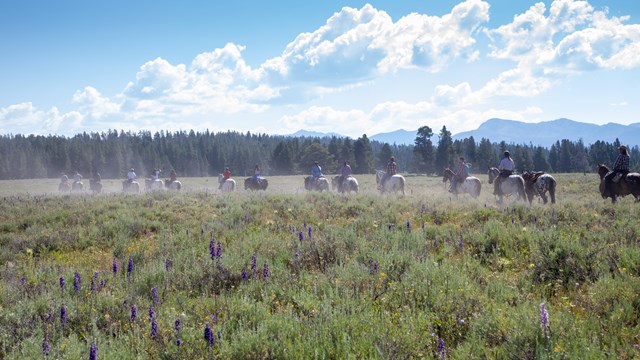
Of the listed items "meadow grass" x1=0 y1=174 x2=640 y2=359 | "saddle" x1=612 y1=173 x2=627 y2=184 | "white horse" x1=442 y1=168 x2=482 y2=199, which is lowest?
"meadow grass" x1=0 y1=174 x2=640 y2=359

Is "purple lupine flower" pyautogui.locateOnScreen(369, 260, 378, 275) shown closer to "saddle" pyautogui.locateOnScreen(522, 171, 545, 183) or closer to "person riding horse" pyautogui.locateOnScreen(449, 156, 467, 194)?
"saddle" pyautogui.locateOnScreen(522, 171, 545, 183)

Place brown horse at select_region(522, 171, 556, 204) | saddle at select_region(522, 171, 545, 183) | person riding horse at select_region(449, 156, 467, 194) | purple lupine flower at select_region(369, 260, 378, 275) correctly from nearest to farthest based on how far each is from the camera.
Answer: purple lupine flower at select_region(369, 260, 378, 275) → brown horse at select_region(522, 171, 556, 204) → saddle at select_region(522, 171, 545, 183) → person riding horse at select_region(449, 156, 467, 194)

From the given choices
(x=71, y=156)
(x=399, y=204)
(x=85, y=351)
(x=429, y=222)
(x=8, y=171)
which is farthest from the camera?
(x=71, y=156)

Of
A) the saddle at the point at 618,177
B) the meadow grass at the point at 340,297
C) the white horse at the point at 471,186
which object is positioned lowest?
the meadow grass at the point at 340,297

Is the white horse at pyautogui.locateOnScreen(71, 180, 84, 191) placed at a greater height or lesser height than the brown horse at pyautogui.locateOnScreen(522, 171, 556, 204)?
lesser

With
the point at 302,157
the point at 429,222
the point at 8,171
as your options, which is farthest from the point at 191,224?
the point at 8,171

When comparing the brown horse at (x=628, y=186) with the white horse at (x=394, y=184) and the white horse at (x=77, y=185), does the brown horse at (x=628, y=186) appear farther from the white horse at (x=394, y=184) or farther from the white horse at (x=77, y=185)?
the white horse at (x=77, y=185)

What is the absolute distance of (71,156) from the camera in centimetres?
10088

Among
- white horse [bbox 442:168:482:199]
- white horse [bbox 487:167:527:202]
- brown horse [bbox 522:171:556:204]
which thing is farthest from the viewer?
white horse [bbox 442:168:482:199]

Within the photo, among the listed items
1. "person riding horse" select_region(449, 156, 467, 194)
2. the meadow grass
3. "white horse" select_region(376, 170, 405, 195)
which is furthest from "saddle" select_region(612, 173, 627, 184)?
"white horse" select_region(376, 170, 405, 195)

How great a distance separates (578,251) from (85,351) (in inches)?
261

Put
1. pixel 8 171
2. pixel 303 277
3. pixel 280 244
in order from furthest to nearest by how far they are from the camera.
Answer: pixel 8 171, pixel 280 244, pixel 303 277

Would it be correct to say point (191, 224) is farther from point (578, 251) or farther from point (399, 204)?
point (578, 251)

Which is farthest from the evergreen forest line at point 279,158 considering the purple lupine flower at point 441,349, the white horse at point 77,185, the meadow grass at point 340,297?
the purple lupine flower at point 441,349
